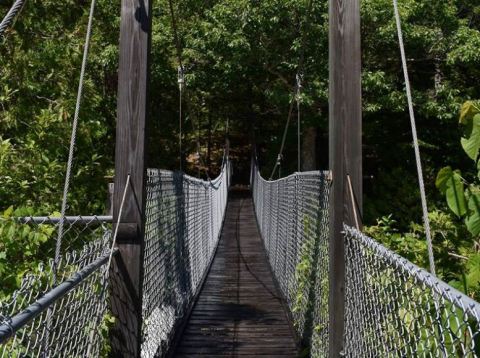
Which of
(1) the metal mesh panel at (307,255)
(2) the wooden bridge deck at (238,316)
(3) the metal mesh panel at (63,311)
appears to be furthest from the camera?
(2) the wooden bridge deck at (238,316)

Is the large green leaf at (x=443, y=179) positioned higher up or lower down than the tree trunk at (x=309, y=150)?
lower down

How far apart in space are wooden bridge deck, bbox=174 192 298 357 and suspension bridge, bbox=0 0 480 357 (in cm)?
2

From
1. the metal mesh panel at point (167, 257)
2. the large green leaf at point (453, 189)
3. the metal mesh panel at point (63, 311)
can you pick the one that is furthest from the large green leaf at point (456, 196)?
the metal mesh panel at point (167, 257)

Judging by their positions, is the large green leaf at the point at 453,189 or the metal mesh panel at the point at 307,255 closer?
the large green leaf at the point at 453,189

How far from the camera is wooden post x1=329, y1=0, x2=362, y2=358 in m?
2.03

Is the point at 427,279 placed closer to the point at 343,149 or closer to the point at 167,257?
the point at 343,149

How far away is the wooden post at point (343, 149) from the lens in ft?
6.66

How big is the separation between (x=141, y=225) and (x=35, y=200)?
2596 millimetres

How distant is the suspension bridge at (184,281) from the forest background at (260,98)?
0.31 m

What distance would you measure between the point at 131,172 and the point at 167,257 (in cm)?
120

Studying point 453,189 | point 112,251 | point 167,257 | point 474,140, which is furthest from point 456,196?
point 167,257

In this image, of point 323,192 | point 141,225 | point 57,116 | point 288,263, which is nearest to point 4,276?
point 141,225

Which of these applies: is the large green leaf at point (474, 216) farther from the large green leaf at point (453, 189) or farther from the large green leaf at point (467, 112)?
the large green leaf at point (467, 112)

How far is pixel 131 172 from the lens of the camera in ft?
6.83
